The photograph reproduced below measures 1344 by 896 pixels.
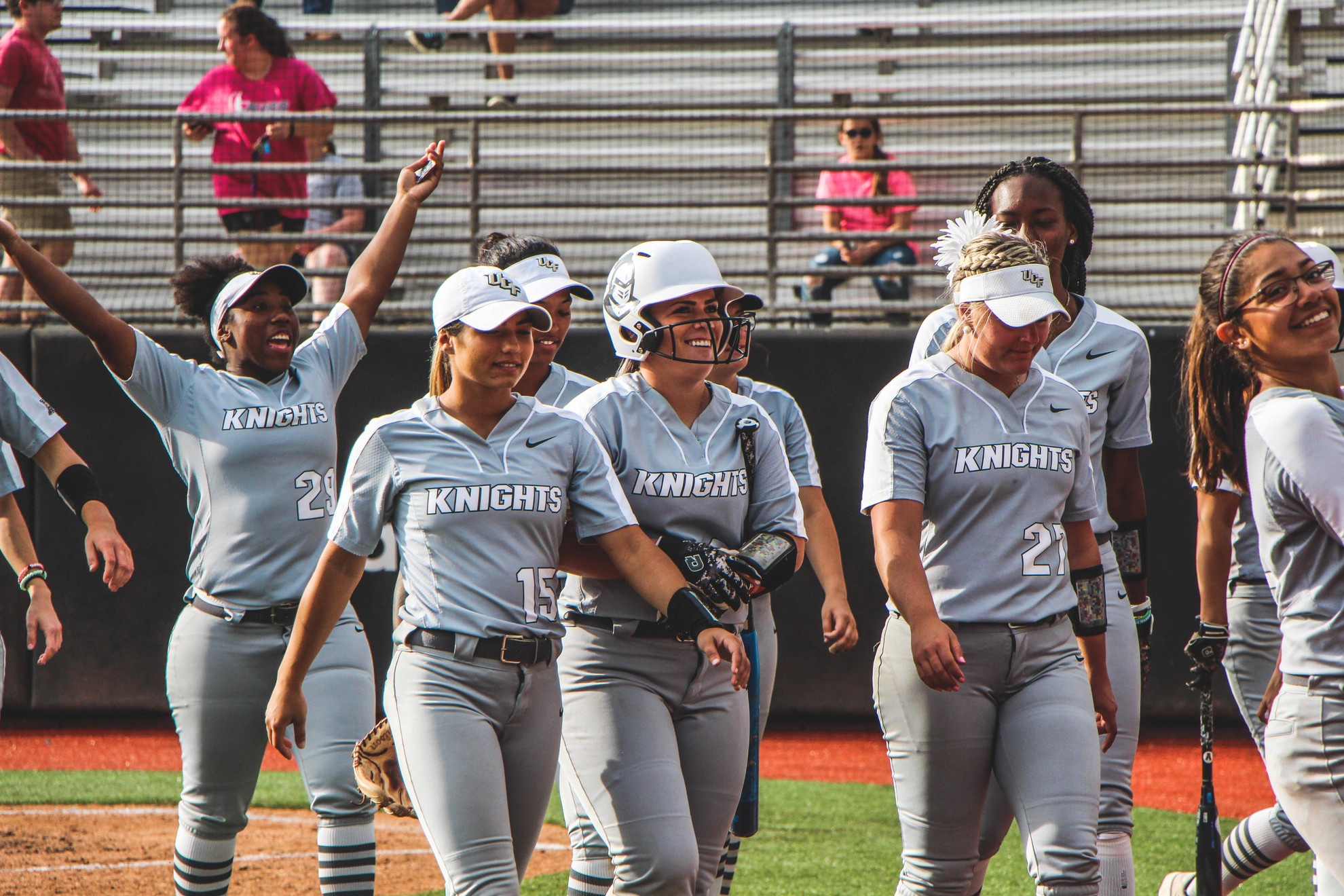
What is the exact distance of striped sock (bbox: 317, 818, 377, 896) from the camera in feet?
13.7

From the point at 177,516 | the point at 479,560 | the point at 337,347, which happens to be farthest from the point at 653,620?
Result: the point at 177,516

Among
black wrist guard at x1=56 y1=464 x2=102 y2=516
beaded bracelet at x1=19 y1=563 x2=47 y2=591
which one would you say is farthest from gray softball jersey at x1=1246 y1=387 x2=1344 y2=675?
beaded bracelet at x1=19 y1=563 x2=47 y2=591

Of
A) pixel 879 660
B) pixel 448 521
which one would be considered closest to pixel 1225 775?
pixel 879 660

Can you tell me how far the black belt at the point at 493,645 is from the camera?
11.1 feet

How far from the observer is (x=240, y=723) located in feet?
13.7

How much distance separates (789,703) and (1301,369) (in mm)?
6166

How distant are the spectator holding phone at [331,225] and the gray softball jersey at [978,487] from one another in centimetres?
708

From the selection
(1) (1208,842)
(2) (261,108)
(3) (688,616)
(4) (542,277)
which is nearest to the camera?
(3) (688,616)

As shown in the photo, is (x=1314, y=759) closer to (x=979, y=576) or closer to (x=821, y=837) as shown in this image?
(x=979, y=576)

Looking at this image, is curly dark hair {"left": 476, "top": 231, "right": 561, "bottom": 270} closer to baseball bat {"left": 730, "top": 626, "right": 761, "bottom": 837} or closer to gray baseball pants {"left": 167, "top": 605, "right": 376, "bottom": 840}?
gray baseball pants {"left": 167, "top": 605, "right": 376, "bottom": 840}

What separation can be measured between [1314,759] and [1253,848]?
2093mm

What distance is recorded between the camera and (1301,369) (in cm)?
309

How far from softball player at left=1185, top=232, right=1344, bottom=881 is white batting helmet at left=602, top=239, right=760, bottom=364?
1298 mm

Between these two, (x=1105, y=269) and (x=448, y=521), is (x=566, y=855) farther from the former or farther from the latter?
(x=1105, y=269)
